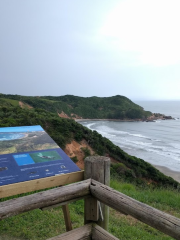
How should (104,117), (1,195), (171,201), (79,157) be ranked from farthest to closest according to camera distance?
1. (104,117)
2. (79,157)
3. (171,201)
4. (1,195)

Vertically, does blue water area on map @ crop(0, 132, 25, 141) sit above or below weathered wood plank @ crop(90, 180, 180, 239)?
above

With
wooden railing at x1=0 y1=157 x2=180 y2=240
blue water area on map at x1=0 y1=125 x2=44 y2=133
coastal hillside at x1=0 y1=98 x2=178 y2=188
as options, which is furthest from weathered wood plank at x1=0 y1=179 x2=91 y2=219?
coastal hillside at x1=0 y1=98 x2=178 y2=188

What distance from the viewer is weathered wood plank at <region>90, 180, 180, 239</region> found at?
62.7 inches

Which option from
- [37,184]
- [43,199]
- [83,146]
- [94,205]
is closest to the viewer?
[43,199]

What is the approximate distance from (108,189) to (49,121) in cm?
2033

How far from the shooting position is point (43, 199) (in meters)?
1.91

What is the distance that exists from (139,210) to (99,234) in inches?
23.2

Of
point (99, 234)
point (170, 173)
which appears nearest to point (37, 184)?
point (99, 234)

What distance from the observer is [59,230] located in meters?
3.62

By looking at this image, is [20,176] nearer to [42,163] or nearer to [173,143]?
[42,163]

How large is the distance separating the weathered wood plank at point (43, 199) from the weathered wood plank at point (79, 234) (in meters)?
0.30

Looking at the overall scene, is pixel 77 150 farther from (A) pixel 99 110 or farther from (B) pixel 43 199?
(A) pixel 99 110

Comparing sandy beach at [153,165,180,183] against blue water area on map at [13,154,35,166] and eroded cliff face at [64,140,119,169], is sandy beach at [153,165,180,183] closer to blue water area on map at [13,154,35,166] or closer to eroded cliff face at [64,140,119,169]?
eroded cliff face at [64,140,119,169]

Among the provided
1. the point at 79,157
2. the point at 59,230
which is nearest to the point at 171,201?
the point at 59,230
